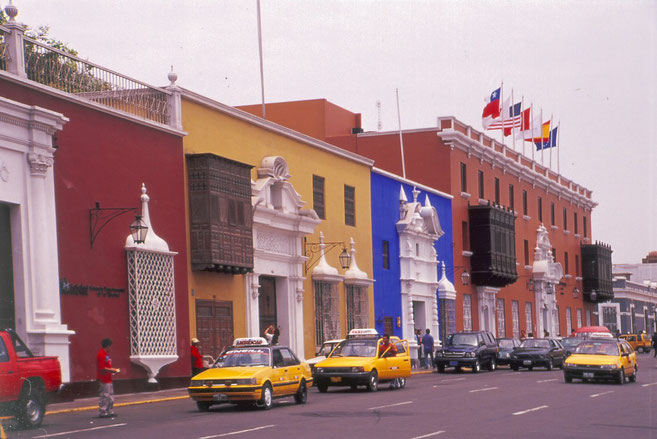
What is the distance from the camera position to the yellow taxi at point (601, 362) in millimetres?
31797

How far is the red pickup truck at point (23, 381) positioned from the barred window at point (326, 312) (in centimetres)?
2018

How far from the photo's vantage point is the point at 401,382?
103 feet

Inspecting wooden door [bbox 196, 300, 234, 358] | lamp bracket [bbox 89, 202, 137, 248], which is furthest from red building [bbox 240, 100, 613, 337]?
lamp bracket [bbox 89, 202, 137, 248]

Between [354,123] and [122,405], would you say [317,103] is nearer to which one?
[354,123]

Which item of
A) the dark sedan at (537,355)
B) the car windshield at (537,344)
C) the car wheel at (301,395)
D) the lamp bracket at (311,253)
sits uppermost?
the lamp bracket at (311,253)

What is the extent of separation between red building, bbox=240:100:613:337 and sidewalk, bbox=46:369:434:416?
18.8 metres

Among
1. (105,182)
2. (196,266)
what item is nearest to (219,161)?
(196,266)

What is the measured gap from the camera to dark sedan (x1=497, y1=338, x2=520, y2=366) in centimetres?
4784

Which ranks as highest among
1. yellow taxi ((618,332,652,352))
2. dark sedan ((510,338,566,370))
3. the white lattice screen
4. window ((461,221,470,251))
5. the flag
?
the flag

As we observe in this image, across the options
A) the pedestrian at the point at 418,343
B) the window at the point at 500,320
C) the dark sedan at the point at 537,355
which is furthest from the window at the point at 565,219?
the dark sedan at the point at 537,355

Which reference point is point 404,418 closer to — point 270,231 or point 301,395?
point 301,395

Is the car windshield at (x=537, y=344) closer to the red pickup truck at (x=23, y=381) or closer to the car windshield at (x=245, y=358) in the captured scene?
the car windshield at (x=245, y=358)

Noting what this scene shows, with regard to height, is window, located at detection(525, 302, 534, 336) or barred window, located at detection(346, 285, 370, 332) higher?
barred window, located at detection(346, 285, 370, 332)

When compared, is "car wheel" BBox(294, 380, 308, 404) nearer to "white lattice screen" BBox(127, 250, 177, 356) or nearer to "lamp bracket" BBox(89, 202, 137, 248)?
"white lattice screen" BBox(127, 250, 177, 356)
